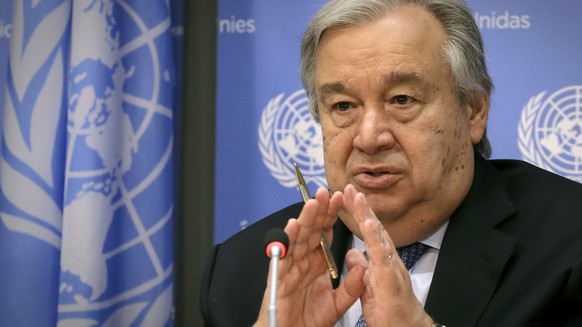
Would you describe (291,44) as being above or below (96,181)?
above

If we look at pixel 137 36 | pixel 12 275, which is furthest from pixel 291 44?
pixel 12 275

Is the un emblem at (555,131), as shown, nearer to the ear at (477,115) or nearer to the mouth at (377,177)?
the ear at (477,115)

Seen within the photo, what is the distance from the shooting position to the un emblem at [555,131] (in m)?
3.32

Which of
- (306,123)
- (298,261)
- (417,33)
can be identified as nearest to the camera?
(298,261)

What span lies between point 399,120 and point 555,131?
1.06m

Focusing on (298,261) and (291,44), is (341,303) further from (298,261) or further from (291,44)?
(291,44)

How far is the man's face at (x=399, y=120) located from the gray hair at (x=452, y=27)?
0.02 meters

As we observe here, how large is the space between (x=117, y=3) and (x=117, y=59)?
0.22 m

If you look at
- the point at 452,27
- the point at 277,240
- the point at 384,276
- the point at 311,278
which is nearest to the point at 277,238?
the point at 277,240

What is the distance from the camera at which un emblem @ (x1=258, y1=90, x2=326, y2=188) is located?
349 centimetres

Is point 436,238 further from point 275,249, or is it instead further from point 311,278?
point 275,249

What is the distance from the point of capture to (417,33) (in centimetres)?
255

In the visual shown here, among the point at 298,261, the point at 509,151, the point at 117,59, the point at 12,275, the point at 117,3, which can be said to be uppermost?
the point at 117,3

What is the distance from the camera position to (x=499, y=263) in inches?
96.3
